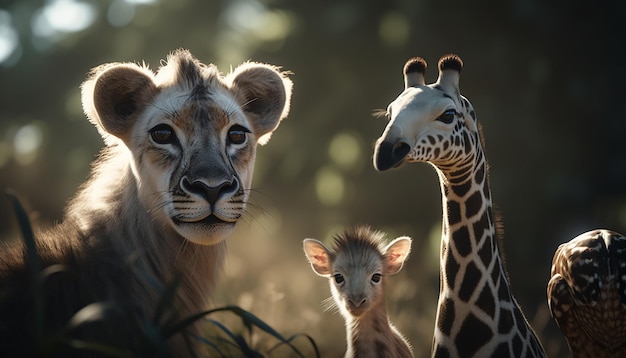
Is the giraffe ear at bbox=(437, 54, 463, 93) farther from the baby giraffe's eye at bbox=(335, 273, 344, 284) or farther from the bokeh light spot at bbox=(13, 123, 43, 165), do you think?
the bokeh light spot at bbox=(13, 123, 43, 165)

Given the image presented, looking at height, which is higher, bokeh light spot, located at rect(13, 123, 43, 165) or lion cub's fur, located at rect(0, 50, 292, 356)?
bokeh light spot, located at rect(13, 123, 43, 165)

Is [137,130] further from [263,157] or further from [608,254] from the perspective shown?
[263,157]

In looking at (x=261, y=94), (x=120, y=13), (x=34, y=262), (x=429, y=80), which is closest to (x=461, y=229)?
(x=261, y=94)

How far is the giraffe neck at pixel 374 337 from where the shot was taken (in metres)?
6.01

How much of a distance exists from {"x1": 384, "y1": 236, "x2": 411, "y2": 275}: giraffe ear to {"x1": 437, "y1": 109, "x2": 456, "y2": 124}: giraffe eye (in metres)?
1.72

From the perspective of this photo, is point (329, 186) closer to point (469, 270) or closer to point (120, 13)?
point (120, 13)

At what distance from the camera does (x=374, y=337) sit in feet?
19.9

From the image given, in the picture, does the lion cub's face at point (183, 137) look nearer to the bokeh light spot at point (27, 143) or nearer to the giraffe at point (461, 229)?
the giraffe at point (461, 229)

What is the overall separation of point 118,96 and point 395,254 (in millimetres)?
2644

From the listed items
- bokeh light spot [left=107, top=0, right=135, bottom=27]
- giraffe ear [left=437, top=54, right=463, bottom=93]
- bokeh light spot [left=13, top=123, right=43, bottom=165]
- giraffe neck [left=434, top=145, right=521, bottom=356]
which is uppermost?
bokeh light spot [left=107, top=0, right=135, bottom=27]

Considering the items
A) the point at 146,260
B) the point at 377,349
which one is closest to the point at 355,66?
the point at 377,349

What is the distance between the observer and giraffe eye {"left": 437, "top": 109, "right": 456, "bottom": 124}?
512 cm

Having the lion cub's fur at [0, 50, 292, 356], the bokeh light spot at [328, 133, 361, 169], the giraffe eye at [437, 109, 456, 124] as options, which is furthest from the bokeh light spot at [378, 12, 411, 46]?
the giraffe eye at [437, 109, 456, 124]

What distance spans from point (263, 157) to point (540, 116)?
4.23 meters
